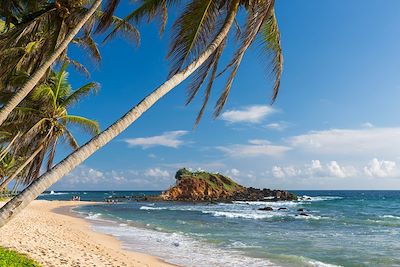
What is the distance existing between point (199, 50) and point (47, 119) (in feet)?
32.2

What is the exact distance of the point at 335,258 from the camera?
17.4 meters

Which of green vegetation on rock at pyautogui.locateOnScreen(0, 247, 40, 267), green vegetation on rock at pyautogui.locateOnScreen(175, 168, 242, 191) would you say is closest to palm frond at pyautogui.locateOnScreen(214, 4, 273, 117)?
green vegetation on rock at pyautogui.locateOnScreen(0, 247, 40, 267)

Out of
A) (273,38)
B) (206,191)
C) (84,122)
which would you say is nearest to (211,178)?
(206,191)

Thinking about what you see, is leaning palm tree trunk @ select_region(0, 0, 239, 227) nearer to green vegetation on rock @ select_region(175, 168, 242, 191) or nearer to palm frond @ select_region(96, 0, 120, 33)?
palm frond @ select_region(96, 0, 120, 33)

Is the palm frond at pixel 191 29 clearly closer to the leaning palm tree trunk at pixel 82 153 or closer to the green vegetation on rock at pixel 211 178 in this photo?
the leaning palm tree trunk at pixel 82 153

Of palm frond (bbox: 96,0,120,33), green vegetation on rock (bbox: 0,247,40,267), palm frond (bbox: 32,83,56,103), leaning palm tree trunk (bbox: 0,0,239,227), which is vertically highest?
palm frond (bbox: 32,83,56,103)

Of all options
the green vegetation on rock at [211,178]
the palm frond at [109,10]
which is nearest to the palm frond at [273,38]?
the palm frond at [109,10]

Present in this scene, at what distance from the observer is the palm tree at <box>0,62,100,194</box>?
14.4 m

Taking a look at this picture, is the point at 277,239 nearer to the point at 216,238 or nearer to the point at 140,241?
the point at 216,238

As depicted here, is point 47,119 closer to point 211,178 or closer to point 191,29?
point 191,29

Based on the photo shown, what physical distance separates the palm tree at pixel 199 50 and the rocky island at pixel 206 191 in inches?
2596

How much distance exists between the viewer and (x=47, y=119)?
579 inches

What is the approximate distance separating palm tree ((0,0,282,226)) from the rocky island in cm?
6594

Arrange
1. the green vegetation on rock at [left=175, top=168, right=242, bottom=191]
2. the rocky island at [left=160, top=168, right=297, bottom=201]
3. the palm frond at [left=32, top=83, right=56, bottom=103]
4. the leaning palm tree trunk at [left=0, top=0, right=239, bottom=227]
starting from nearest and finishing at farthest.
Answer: the leaning palm tree trunk at [left=0, top=0, right=239, bottom=227] < the palm frond at [left=32, top=83, right=56, bottom=103] < the rocky island at [left=160, top=168, right=297, bottom=201] < the green vegetation on rock at [left=175, top=168, right=242, bottom=191]
